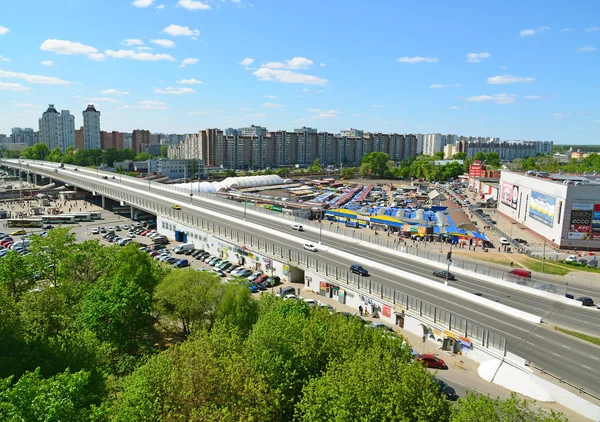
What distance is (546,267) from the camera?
4097 centimetres

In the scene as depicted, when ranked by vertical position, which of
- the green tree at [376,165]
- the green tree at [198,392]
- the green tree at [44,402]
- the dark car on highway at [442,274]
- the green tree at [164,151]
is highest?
the green tree at [164,151]

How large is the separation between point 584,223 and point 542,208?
600cm

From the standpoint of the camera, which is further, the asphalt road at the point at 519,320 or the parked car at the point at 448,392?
the asphalt road at the point at 519,320

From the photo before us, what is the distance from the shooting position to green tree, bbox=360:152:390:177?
137 metres

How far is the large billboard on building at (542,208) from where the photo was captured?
50688 millimetres

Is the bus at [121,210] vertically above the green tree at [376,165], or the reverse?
the green tree at [376,165]

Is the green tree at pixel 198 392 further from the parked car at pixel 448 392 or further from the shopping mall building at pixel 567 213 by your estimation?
the shopping mall building at pixel 567 213

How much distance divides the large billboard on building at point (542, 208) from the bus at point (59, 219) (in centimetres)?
6556

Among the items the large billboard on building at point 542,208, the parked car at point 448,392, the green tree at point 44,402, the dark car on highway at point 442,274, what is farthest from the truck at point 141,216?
the large billboard on building at point 542,208

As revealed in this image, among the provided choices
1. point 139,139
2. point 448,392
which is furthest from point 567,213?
point 139,139

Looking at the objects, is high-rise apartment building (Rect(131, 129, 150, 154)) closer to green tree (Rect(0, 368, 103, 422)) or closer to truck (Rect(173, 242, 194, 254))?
truck (Rect(173, 242, 194, 254))

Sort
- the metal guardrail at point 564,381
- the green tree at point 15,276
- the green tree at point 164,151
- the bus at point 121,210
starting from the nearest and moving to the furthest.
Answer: the metal guardrail at point 564,381 → the green tree at point 15,276 → the bus at point 121,210 → the green tree at point 164,151

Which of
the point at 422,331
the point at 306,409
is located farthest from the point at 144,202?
the point at 306,409

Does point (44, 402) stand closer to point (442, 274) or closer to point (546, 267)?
point (442, 274)
